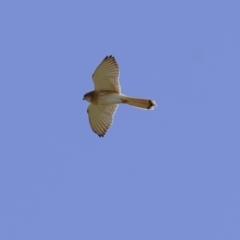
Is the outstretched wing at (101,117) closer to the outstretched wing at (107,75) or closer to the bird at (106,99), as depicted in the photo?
the bird at (106,99)

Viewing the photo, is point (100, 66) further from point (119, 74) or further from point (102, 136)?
point (102, 136)

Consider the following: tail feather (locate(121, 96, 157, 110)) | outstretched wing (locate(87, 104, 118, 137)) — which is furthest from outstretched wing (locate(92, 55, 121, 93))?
outstretched wing (locate(87, 104, 118, 137))

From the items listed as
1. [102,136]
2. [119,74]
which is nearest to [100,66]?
[119,74]

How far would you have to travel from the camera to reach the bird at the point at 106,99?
17.1 meters

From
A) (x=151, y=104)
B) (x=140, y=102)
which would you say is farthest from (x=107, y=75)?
(x=151, y=104)

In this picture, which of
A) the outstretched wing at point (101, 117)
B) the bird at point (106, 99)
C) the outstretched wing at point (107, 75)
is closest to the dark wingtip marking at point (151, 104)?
the bird at point (106, 99)

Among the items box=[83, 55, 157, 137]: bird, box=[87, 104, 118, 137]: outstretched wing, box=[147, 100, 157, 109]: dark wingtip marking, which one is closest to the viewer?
box=[147, 100, 157, 109]: dark wingtip marking

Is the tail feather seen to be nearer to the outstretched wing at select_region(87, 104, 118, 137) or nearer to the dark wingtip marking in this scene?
the dark wingtip marking

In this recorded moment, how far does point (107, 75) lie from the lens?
680 inches

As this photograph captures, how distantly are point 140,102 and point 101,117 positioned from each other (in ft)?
4.68

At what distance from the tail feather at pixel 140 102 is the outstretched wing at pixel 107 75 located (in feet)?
1.24

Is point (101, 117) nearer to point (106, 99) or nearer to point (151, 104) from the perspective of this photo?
point (106, 99)

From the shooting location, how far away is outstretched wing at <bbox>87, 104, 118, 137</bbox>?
18.0m

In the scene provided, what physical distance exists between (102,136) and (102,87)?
108 centimetres
